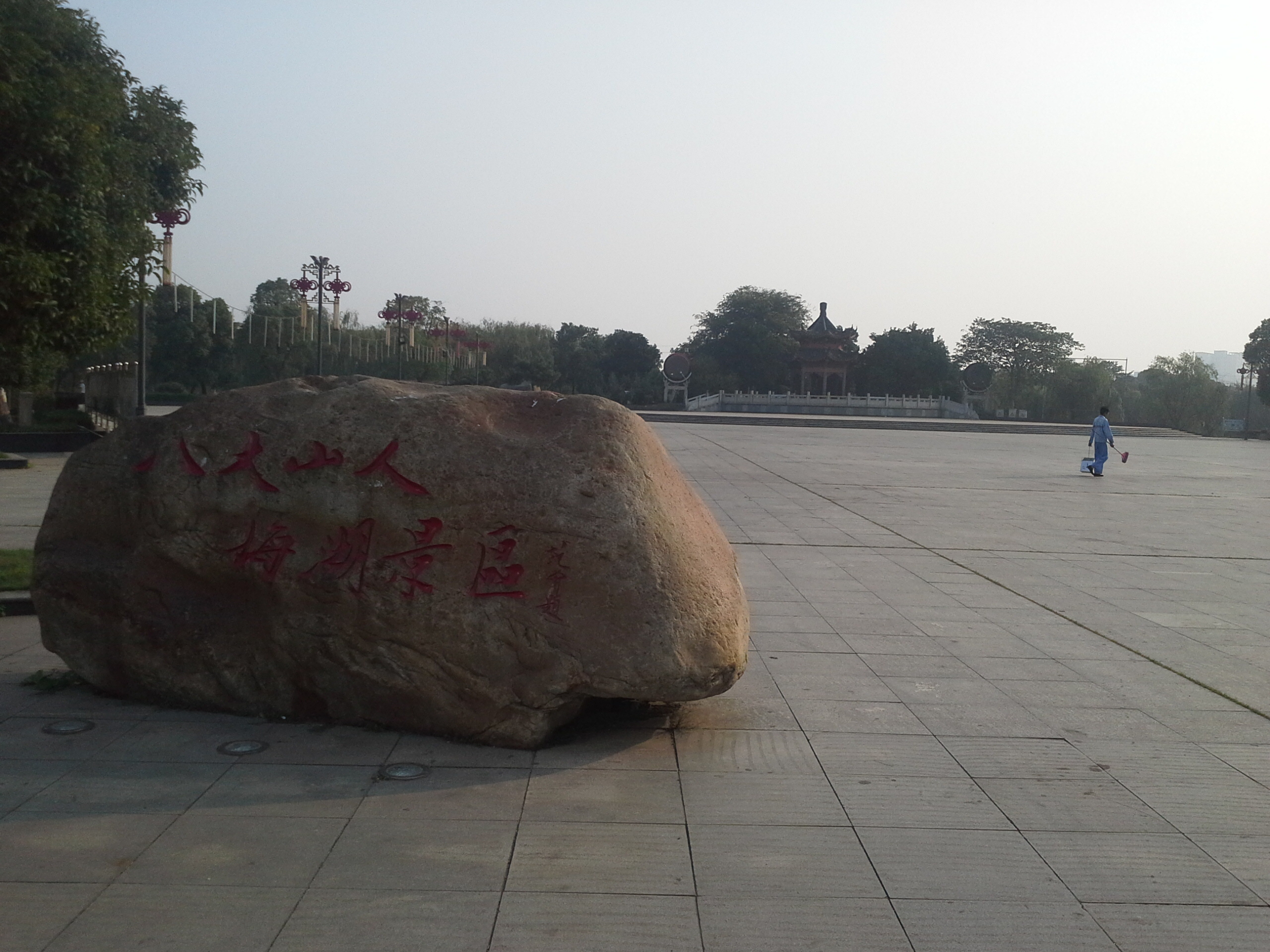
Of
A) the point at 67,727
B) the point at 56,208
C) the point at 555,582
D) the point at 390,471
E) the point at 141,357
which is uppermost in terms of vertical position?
the point at 56,208

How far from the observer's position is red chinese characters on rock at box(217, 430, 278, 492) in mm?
4512

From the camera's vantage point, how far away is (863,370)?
67.0 meters

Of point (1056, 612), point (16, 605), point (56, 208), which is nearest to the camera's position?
point (56, 208)

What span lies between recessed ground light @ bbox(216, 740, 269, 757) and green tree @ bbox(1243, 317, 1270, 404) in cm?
6371

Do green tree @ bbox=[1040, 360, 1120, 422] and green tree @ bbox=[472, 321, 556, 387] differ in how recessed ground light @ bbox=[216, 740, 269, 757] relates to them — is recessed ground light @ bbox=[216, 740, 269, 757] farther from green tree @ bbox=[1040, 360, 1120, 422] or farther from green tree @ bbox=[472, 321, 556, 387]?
green tree @ bbox=[1040, 360, 1120, 422]

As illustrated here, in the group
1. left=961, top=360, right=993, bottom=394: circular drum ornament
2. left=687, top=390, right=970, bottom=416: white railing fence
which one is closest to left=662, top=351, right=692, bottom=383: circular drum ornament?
left=687, top=390, right=970, bottom=416: white railing fence

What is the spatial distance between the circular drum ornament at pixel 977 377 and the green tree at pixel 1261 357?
44.7ft

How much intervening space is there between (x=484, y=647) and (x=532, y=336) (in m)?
60.7

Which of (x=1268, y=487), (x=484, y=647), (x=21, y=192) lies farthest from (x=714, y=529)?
(x=1268, y=487)

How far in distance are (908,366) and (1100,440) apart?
155 feet

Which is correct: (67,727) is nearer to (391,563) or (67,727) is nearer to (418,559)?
(391,563)

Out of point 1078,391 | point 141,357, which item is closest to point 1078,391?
point 1078,391

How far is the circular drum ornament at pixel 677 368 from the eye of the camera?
198 ft

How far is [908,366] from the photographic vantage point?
2562 inches
